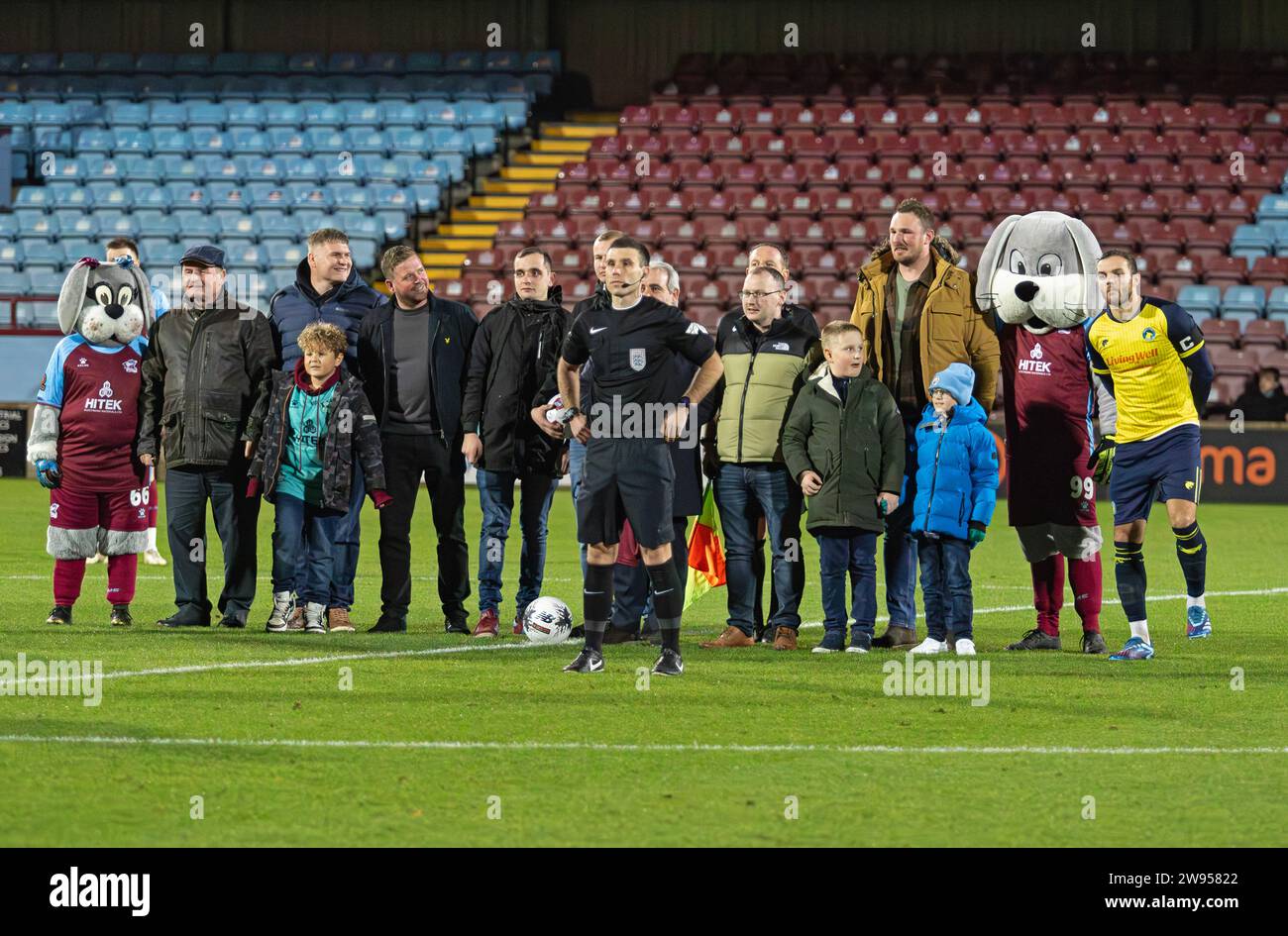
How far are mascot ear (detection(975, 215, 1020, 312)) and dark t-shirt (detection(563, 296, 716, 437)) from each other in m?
2.05

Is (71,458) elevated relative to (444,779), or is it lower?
elevated

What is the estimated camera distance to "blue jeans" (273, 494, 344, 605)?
10.0 m

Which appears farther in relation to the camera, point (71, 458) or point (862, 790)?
point (71, 458)

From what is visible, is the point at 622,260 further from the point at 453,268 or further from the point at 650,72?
the point at 650,72

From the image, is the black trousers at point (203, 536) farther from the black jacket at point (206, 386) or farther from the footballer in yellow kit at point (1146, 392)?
the footballer in yellow kit at point (1146, 392)

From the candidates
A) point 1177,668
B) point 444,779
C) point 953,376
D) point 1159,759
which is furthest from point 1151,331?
point 444,779

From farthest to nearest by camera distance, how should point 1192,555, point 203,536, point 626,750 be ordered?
point 203,536
point 1192,555
point 626,750

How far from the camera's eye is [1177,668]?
896 centimetres

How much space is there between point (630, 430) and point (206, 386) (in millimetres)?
3069

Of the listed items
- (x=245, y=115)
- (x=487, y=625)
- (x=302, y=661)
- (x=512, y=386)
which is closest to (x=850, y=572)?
(x=487, y=625)

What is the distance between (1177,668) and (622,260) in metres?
3.36

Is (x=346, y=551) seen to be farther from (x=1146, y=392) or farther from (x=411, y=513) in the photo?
(x=1146, y=392)

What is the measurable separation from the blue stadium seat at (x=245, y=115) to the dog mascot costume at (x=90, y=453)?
2183 cm

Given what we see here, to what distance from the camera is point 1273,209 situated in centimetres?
2739
